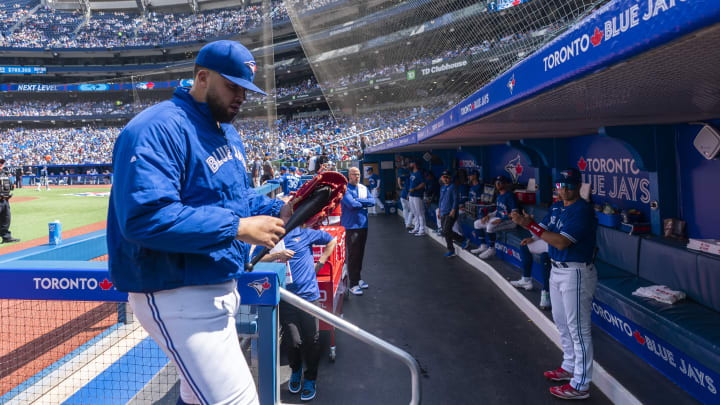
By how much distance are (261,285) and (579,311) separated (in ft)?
8.43

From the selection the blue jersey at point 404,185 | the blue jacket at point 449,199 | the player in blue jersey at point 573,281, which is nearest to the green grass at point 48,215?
the blue jersey at point 404,185

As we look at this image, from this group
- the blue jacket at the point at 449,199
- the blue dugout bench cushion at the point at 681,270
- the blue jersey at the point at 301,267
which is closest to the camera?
the blue jersey at the point at 301,267

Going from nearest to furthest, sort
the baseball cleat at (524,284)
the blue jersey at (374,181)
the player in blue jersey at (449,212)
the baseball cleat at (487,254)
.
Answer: the baseball cleat at (524,284) < the baseball cleat at (487,254) < the player in blue jersey at (449,212) < the blue jersey at (374,181)

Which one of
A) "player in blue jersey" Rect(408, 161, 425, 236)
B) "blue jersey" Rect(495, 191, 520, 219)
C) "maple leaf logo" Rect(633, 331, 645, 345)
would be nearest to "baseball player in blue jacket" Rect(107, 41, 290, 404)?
"maple leaf logo" Rect(633, 331, 645, 345)

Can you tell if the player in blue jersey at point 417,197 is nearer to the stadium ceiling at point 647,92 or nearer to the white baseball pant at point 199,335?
the stadium ceiling at point 647,92

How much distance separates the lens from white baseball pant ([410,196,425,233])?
10239mm

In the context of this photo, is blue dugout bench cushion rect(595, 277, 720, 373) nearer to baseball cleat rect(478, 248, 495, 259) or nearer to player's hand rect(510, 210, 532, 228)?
player's hand rect(510, 210, 532, 228)

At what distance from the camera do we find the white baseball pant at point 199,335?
1.22 metres

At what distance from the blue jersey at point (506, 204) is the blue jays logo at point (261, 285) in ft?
18.5

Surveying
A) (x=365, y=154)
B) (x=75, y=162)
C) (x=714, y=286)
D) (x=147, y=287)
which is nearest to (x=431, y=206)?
(x=365, y=154)

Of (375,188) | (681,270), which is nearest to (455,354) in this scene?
(681,270)

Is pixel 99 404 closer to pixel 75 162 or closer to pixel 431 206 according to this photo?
pixel 431 206

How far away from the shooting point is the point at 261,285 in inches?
67.1

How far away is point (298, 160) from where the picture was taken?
19.0m
